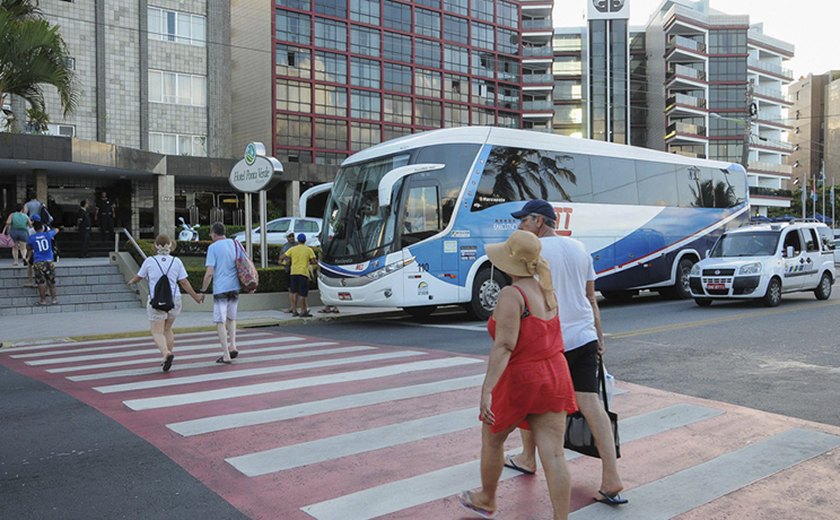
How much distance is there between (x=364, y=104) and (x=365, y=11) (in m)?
7.62

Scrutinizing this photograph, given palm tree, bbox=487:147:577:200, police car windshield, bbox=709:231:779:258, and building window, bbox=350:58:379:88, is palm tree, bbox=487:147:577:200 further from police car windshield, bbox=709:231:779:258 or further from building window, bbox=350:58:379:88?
building window, bbox=350:58:379:88

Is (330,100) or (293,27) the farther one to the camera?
(330,100)

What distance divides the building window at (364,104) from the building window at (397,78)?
166cm

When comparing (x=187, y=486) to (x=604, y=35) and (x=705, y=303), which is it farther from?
(x=604, y=35)

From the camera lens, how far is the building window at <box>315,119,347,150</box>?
5578 centimetres

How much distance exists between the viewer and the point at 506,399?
12.8 ft

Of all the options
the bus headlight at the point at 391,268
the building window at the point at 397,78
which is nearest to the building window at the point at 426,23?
the building window at the point at 397,78

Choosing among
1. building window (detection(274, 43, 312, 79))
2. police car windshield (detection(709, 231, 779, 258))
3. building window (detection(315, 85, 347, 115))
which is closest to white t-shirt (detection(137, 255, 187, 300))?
police car windshield (detection(709, 231, 779, 258))

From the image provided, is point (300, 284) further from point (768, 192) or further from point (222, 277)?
point (768, 192)

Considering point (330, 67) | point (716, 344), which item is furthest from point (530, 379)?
point (330, 67)

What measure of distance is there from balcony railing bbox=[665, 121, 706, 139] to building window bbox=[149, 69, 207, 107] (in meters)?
48.9

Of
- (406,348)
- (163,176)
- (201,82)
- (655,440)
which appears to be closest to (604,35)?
(201,82)

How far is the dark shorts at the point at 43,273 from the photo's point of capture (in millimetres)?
17188

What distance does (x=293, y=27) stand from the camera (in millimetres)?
54188
